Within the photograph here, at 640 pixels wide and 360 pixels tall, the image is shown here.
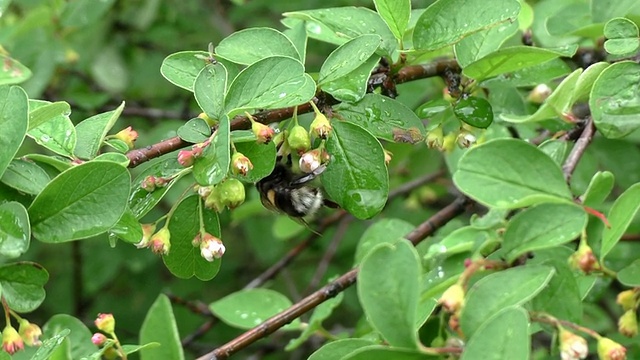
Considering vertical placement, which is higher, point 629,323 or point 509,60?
point 509,60

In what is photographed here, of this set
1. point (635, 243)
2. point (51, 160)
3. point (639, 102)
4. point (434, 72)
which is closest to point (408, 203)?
point (635, 243)

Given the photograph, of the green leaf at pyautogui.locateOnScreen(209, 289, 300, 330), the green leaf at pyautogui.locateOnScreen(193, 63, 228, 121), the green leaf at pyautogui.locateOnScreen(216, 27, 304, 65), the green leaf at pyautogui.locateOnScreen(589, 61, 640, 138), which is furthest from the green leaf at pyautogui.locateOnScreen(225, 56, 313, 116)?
the green leaf at pyautogui.locateOnScreen(209, 289, 300, 330)

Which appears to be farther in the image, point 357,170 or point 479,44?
point 479,44

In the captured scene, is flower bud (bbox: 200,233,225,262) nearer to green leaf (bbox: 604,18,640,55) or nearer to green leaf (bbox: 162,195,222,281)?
green leaf (bbox: 162,195,222,281)

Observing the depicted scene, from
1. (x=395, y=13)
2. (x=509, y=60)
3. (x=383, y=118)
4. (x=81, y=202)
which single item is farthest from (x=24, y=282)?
(x=509, y=60)

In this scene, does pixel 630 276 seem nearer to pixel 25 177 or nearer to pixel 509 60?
pixel 509 60

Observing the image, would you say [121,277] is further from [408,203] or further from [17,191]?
[17,191]
